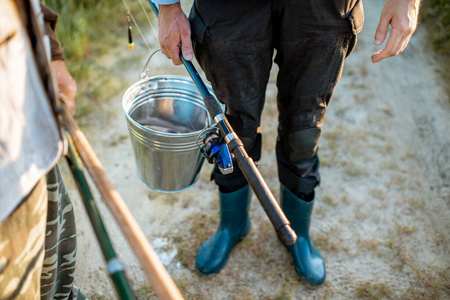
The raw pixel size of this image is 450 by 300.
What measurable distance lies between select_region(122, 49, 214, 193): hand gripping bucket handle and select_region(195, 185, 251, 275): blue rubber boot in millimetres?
252

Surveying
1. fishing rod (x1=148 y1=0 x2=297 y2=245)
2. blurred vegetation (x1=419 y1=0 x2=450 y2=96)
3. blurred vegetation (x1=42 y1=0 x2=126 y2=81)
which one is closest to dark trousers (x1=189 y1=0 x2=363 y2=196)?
fishing rod (x1=148 y1=0 x2=297 y2=245)

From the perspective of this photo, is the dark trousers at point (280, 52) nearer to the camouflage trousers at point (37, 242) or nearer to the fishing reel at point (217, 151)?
the fishing reel at point (217, 151)

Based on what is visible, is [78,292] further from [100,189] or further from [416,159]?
[416,159]

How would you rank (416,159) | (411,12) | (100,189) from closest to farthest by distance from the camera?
(100,189)
(411,12)
(416,159)

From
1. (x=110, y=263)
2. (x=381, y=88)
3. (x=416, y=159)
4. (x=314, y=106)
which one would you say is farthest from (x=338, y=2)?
(x=381, y=88)

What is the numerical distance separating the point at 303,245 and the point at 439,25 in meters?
3.02

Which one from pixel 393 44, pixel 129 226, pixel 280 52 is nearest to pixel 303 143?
pixel 280 52

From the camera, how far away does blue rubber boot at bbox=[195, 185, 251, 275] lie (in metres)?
2.14

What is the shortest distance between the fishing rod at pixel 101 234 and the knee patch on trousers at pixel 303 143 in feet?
3.18

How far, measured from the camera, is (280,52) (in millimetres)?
1691

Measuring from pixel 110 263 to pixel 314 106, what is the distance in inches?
44.2

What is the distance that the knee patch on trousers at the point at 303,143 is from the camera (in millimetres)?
1820

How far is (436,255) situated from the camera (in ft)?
7.58

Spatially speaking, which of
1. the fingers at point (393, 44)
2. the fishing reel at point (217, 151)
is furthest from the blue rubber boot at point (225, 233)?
the fingers at point (393, 44)
